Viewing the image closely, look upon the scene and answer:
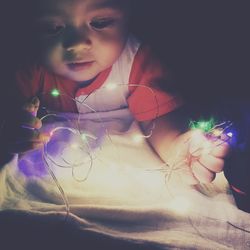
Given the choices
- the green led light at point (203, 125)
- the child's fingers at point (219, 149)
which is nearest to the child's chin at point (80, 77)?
the green led light at point (203, 125)

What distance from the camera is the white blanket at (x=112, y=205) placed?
114cm

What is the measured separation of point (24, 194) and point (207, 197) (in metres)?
0.64

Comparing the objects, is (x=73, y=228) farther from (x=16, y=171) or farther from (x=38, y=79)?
(x=38, y=79)

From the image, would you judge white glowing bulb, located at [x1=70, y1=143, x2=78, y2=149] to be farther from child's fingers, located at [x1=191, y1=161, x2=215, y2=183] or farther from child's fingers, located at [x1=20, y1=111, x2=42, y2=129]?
child's fingers, located at [x1=191, y1=161, x2=215, y2=183]

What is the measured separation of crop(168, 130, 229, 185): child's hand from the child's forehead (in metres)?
0.58

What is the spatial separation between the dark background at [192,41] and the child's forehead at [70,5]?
0.10 metres

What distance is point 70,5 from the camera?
1.35 metres

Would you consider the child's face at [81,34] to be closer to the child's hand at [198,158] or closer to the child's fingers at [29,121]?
the child's fingers at [29,121]

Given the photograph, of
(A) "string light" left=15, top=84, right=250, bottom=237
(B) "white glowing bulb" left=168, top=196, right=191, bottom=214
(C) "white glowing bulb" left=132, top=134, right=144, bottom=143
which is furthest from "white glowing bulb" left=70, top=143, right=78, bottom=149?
(B) "white glowing bulb" left=168, top=196, right=191, bottom=214

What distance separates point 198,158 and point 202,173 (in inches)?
2.2

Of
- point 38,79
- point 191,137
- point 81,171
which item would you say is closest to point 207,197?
point 191,137

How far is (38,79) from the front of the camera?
1.56 metres

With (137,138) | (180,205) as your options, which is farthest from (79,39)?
(180,205)

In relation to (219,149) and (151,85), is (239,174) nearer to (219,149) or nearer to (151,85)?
(219,149)
